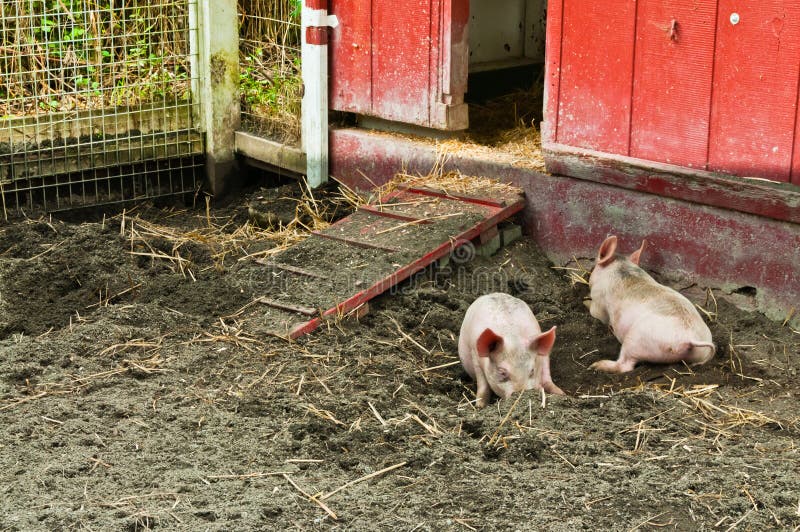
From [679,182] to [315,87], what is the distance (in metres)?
2.67

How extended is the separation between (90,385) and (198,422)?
0.67m

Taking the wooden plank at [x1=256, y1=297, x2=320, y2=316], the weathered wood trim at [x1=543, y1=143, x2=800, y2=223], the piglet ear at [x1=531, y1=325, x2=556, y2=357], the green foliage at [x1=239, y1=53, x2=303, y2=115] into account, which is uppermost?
the green foliage at [x1=239, y1=53, x2=303, y2=115]

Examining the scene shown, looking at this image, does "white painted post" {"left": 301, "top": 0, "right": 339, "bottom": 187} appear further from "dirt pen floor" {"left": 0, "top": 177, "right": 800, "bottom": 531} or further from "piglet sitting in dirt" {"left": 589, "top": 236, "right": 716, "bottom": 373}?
"piglet sitting in dirt" {"left": 589, "top": 236, "right": 716, "bottom": 373}

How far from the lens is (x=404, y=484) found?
13.6 feet

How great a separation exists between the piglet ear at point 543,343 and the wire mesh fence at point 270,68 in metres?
3.46

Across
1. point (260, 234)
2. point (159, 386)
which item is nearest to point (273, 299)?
point (159, 386)

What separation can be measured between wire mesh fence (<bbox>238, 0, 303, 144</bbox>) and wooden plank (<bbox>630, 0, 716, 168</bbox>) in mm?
2824

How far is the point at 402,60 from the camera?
7.09m

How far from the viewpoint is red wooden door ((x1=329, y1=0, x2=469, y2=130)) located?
686cm

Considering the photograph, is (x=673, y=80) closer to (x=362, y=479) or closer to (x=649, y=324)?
(x=649, y=324)

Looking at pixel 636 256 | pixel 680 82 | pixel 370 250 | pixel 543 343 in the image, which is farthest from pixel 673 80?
pixel 370 250

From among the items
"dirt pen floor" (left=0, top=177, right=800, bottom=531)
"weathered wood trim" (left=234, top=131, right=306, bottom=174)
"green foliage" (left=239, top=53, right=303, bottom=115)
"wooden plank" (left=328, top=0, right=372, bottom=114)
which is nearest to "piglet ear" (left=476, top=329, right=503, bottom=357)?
"dirt pen floor" (left=0, top=177, right=800, bottom=531)

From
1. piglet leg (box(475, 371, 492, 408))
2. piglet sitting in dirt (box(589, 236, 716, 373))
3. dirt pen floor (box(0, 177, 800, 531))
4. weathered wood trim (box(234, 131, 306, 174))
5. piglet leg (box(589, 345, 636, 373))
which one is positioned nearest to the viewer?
dirt pen floor (box(0, 177, 800, 531))

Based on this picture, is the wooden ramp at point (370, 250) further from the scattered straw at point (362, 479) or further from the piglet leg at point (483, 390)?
the scattered straw at point (362, 479)
